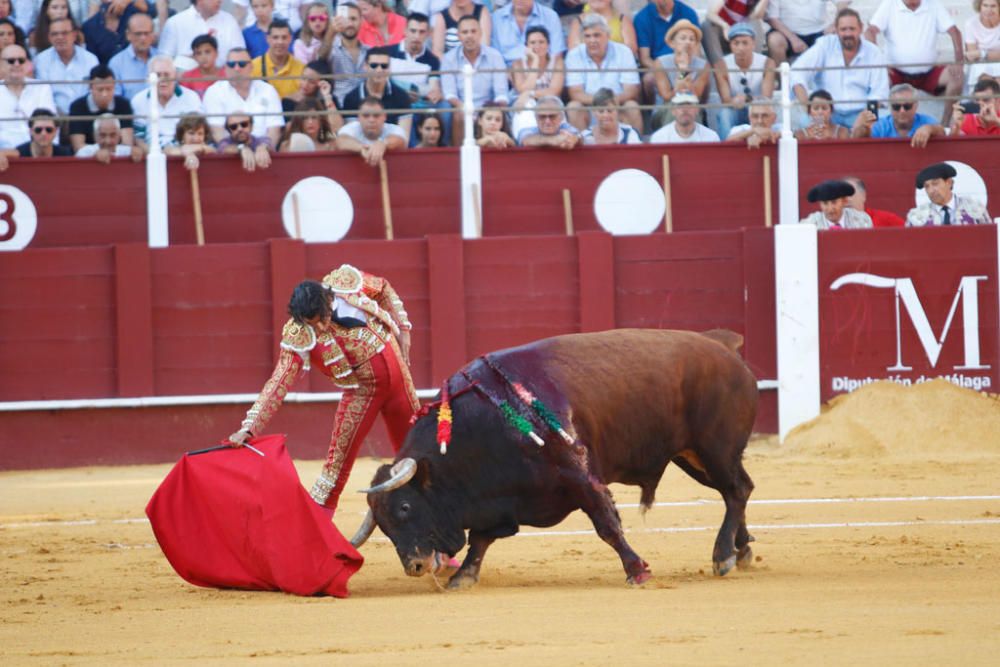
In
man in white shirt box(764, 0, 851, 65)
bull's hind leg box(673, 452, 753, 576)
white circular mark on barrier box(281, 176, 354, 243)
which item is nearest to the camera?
bull's hind leg box(673, 452, 753, 576)

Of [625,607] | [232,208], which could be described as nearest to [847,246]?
[232,208]

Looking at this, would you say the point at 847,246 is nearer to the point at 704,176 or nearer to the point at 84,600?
the point at 704,176

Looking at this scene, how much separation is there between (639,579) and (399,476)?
959 millimetres

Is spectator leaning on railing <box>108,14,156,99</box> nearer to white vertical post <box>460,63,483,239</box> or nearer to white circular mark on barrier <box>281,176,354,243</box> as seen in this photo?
Result: white circular mark on barrier <box>281,176,354,243</box>

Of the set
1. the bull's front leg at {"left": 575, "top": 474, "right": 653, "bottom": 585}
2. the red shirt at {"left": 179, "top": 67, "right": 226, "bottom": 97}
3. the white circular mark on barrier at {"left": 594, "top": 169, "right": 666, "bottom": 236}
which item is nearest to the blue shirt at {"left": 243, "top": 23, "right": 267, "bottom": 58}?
the red shirt at {"left": 179, "top": 67, "right": 226, "bottom": 97}

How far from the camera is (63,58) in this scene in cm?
1163

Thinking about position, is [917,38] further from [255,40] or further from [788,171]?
[255,40]

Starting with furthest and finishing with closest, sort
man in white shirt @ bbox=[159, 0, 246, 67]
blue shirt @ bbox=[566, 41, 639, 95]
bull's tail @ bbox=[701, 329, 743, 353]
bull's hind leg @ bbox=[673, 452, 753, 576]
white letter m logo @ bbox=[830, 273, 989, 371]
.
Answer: man in white shirt @ bbox=[159, 0, 246, 67] < blue shirt @ bbox=[566, 41, 639, 95] < white letter m logo @ bbox=[830, 273, 989, 371] < bull's tail @ bbox=[701, 329, 743, 353] < bull's hind leg @ bbox=[673, 452, 753, 576]

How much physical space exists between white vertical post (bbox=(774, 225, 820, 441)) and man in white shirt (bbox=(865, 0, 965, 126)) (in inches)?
65.7

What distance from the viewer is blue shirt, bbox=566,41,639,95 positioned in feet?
38.0

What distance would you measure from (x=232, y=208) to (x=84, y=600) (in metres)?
6.02

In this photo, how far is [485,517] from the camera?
6090 millimetres

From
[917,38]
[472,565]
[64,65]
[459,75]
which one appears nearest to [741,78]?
[917,38]

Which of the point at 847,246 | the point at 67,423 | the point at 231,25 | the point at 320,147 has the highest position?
the point at 231,25
